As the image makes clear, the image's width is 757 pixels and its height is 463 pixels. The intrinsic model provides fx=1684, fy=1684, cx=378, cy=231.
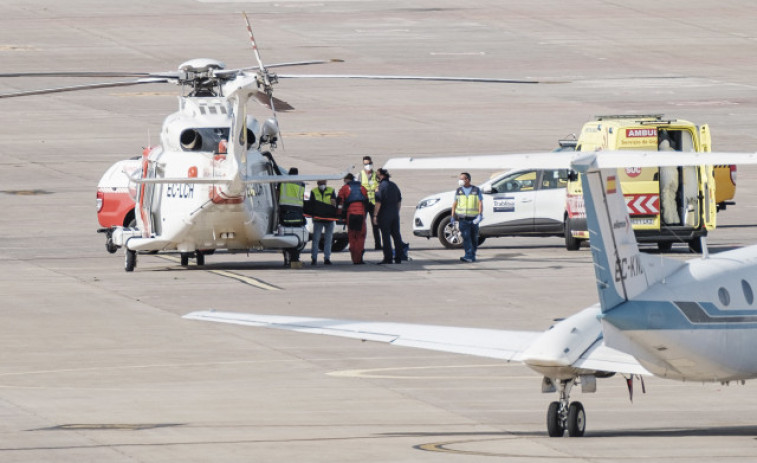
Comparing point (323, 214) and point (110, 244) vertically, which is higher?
point (323, 214)

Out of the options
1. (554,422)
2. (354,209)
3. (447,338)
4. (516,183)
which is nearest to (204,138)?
(354,209)

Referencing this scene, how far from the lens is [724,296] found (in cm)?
1703

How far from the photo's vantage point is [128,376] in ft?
71.7

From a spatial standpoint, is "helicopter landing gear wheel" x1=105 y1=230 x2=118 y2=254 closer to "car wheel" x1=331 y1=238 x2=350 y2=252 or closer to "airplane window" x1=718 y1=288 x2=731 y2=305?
"car wheel" x1=331 y1=238 x2=350 y2=252

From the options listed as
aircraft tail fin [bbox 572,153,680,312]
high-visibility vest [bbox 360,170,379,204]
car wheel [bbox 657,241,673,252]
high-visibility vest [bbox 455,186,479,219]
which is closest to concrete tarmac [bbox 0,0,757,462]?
car wheel [bbox 657,241,673,252]

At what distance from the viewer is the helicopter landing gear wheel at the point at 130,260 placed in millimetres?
32094

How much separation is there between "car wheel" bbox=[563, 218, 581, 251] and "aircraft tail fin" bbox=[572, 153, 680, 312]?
18.7 meters

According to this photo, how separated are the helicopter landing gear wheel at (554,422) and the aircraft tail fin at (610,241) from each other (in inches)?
63.5

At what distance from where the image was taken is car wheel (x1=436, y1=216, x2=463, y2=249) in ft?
118

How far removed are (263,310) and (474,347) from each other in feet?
35.1

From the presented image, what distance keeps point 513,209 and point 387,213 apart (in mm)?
3753

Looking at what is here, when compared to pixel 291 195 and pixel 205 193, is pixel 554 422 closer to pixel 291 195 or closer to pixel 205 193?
pixel 205 193

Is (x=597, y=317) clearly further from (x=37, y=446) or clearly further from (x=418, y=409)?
(x=37, y=446)

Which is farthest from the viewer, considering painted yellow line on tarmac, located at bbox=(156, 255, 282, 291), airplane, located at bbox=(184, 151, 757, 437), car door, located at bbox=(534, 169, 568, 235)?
car door, located at bbox=(534, 169, 568, 235)
